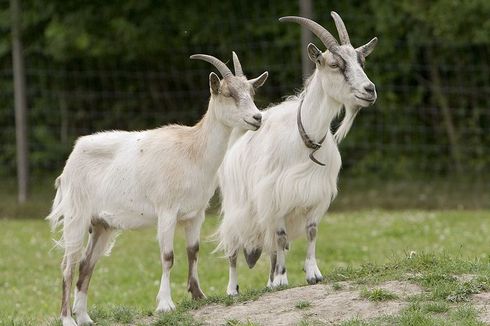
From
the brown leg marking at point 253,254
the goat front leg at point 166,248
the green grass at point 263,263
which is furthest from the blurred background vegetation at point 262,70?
the goat front leg at point 166,248

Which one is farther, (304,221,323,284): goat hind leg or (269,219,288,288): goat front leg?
(269,219,288,288): goat front leg

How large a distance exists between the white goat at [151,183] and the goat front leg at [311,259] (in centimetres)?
87

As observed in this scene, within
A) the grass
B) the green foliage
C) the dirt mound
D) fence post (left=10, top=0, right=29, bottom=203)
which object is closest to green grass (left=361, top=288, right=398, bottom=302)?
the dirt mound

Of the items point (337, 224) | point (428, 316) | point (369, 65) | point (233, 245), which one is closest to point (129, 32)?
point (369, 65)

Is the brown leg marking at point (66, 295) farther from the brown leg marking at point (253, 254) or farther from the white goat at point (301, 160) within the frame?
the brown leg marking at point (253, 254)

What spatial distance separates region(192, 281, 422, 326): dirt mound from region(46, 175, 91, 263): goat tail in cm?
98

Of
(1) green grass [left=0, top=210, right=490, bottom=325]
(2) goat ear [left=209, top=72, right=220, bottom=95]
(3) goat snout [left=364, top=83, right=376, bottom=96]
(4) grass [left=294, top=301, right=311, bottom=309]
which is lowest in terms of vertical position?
(1) green grass [left=0, top=210, right=490, bottom=325]

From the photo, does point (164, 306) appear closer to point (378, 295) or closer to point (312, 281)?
point (312, 281)

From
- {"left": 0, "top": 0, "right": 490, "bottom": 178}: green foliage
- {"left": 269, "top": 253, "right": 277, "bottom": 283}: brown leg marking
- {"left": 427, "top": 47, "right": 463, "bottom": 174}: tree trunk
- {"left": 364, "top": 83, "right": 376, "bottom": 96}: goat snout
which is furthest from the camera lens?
{"left": 427, "top": 47, "right": 463, "bottom": 174}: tree trunk

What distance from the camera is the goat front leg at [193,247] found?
8.39 m

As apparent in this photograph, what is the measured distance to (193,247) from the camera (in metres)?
8.41

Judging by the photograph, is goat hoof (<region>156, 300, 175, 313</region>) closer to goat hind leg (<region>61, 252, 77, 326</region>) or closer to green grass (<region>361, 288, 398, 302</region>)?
goat hind leg (<region>61, 252, 77, 326</region>)

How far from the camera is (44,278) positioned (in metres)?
12.9

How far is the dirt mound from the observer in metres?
7.61
